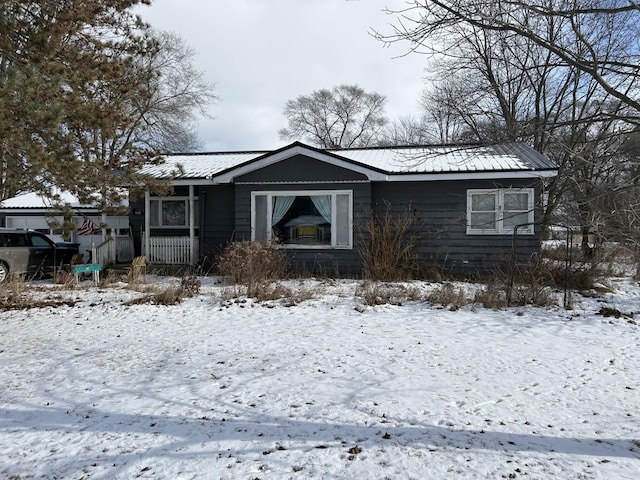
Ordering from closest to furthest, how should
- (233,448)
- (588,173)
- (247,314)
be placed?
(233,448), (588,173), (247,314)

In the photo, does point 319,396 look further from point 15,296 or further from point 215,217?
point 215,217

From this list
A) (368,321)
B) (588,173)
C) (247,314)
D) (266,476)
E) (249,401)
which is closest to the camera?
(266,476)

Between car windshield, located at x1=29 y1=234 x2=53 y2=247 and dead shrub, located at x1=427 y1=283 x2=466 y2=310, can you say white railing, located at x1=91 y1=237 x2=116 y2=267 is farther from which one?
dead shrub, located at x1=427 y1=283 x2=466 y2=310

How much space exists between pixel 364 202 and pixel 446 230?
2.28 metres

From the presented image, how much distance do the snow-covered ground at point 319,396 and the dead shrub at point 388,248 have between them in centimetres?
379

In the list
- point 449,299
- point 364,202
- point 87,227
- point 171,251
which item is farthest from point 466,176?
point 87,227

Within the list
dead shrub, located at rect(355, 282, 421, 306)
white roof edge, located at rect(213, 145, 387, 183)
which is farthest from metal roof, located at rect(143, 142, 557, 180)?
dead shrub, located at rect(355, 282, 421, 306)

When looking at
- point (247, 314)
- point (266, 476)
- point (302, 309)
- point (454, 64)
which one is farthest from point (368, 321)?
point (266, 476)

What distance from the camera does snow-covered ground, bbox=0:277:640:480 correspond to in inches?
122

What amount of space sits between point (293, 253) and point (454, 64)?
7634 mm

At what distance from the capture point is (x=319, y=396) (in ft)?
13.9

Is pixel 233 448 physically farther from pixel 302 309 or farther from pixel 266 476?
pixel 302 309

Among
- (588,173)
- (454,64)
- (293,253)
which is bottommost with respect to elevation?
(293,253)

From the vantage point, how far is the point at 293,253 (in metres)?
12.5
